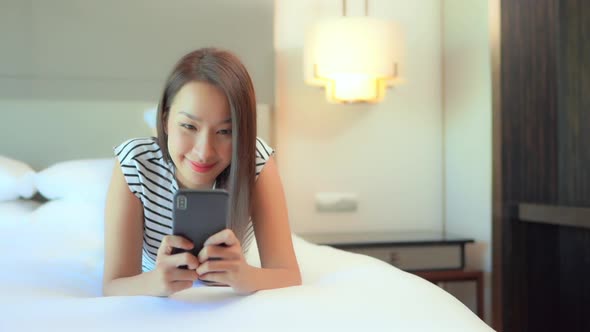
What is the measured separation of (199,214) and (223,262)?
0.09m

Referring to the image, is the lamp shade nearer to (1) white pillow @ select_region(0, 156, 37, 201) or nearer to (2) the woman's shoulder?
(1) white pillow @ select_region(0, 156, 37, 201)

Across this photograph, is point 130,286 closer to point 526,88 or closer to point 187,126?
point 187,126

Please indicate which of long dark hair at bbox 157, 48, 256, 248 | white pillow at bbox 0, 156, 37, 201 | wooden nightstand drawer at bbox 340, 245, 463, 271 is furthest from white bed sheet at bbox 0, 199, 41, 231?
wooden nightstand drawer at bbox 340, 245, 463, 271

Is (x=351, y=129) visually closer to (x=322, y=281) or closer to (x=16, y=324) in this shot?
(x=322, y=281)

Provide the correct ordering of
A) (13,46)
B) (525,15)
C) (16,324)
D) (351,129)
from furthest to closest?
1. (351,129)
2. (13,46)
3. (525,15)
4. (16,324)

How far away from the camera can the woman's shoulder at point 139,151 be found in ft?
3.80

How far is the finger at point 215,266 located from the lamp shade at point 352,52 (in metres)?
1.64

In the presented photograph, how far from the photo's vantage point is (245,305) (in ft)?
2.95

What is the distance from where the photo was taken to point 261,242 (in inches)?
46.4

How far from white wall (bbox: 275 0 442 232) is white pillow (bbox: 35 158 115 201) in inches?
36.4

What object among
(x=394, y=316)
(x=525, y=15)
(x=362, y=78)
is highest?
(x=525, y=15)

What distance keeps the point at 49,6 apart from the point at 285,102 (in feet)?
3.55

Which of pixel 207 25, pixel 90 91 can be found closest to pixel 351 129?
pixel 207 25

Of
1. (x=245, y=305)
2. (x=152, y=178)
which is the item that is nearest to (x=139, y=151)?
(x=152, y=178)
